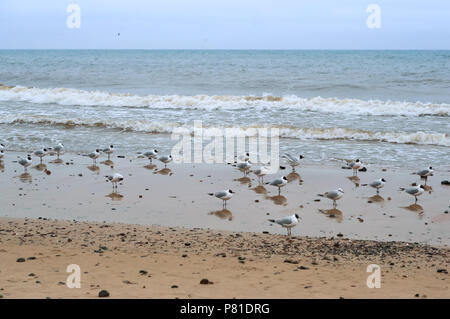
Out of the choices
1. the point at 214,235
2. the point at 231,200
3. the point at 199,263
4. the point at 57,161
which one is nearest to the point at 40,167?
the point at 57,161

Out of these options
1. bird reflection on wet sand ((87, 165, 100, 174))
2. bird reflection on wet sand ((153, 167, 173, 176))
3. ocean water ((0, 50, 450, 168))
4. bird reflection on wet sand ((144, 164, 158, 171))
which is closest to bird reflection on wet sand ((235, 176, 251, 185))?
bird reflection on wet sand ((153, 167, 173, 176))

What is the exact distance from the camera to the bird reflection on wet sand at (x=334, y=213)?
29.7 ft

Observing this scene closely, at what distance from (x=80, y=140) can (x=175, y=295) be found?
42.2ft

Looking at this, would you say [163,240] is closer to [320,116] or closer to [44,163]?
[44,163]

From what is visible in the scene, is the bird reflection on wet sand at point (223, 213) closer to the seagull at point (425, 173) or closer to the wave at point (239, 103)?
the seagull at point (425, 173)

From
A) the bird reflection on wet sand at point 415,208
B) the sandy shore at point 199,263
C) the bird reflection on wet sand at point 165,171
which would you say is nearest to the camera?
the sandy shore at point 199,263

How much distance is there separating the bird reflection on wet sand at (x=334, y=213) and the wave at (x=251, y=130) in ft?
26.0

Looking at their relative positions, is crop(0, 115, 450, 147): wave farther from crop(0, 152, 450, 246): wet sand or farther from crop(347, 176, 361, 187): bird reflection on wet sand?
crop(347, 176, 361, 187): bird reflection on wet sand

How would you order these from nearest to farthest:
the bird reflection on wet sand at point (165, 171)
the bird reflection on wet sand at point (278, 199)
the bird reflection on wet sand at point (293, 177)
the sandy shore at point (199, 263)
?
the sandy shore at point (199, 263)
the bird reflection on wet sand at point (278, 199)
the bird reflection on wet sand at point (293, 177)
the bird reflection on wet sand at point (165, 171)

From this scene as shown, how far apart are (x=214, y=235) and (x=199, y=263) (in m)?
1.33

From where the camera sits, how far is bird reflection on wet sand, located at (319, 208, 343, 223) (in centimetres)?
906

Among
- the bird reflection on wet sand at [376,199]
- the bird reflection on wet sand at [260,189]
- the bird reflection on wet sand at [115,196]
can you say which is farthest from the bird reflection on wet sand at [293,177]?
the bird reflection on wet sand at [115,196]

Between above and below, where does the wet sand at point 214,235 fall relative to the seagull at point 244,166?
below
